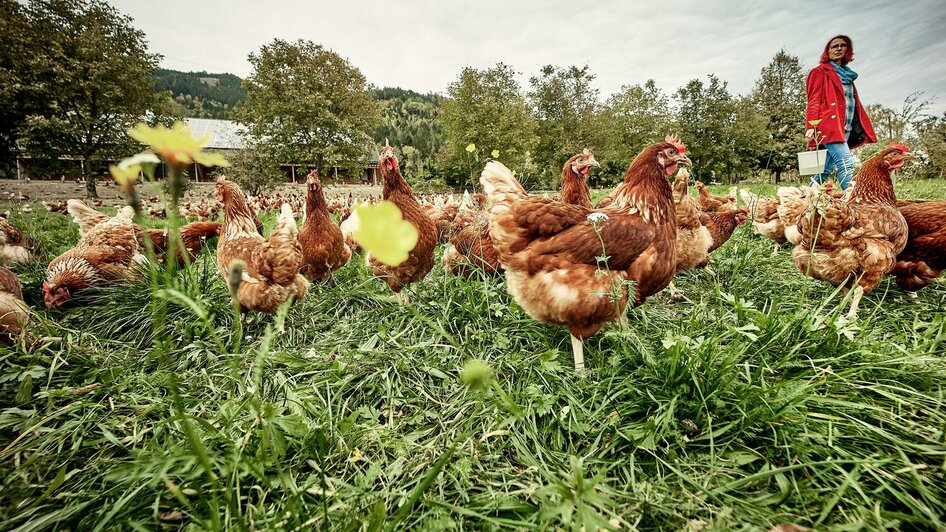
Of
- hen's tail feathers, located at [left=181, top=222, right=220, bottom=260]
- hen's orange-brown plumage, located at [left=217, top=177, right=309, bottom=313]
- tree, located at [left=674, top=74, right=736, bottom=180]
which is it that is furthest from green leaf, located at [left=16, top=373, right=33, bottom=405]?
tree, located at [left=674, top=74, right=736, bottom=180]

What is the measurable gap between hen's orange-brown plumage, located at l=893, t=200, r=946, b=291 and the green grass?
93 centimetres

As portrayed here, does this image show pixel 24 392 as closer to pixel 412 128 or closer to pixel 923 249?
pixel 923 249

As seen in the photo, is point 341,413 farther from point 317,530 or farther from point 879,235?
point 879,235

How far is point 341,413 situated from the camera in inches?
71.5

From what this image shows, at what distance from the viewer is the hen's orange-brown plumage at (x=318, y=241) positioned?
11.9ft

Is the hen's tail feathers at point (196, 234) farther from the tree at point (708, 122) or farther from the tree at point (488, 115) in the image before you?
the tree at point (708, 122)

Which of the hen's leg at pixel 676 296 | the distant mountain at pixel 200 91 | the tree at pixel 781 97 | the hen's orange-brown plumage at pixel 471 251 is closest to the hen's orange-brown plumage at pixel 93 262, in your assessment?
the hen's orange-brown plumage at pixel 471 251

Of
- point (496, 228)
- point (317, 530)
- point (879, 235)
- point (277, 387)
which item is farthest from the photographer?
point (879, 235)

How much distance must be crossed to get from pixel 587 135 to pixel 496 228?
30.1 metres

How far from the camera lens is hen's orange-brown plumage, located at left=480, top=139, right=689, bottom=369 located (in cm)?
200

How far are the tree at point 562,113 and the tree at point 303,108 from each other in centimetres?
1510

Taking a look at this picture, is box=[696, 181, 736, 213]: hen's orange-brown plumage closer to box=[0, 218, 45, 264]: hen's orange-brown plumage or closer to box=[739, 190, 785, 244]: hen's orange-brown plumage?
box=[739, 190, 785, 244]: hen's orange-brown plumage

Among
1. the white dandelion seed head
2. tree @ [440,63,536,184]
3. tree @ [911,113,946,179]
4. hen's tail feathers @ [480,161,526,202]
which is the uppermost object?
tree @ [440,63,536,184]

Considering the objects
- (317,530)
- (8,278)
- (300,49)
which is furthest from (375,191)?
(317,530)
